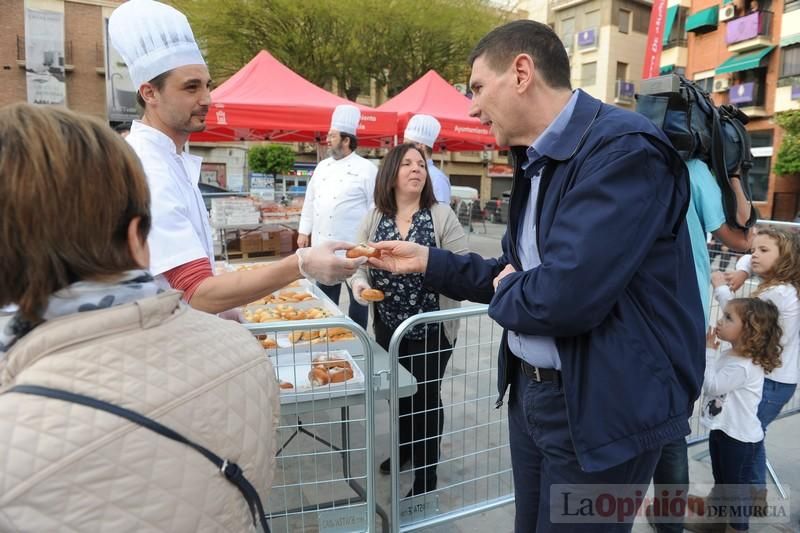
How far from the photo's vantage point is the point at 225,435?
0.90 m

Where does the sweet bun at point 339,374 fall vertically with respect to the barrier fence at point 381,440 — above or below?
above

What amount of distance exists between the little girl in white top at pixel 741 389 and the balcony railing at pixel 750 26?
2604 centimetres

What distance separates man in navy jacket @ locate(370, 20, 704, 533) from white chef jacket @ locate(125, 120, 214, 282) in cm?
94

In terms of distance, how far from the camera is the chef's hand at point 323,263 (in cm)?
178

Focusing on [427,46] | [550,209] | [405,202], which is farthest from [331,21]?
[550,209]

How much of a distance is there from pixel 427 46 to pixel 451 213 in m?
17.1

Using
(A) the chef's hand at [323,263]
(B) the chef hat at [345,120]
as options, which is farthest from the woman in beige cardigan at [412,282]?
(B) the chef hat at [345,120]

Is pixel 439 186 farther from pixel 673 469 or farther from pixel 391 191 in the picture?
pixel 673 469

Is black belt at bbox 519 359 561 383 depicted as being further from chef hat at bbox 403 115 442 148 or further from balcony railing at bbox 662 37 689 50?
balcony railing at bbox 662 37 689 50

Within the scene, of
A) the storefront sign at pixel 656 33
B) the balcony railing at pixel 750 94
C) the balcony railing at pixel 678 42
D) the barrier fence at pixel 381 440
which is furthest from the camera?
the balcony railing at pixel 678 42

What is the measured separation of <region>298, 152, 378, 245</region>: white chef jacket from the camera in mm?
4828

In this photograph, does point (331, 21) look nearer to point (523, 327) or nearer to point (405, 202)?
point (405, 202)

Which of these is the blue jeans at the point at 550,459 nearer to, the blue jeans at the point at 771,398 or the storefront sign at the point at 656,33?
the blue jeans at the point at 771,398

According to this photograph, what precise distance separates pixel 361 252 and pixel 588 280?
974 millimetres
